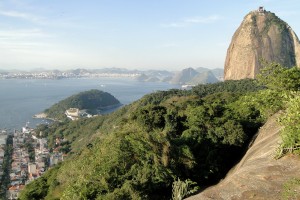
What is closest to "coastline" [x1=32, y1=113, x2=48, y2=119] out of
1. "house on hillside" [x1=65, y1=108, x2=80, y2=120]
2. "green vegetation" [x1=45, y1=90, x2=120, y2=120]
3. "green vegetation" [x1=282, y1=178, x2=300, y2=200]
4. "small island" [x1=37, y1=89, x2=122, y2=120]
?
"small island" [x1=37, y1=89, x2=122, y2=120]

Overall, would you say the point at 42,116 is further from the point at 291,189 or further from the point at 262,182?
the point at 291,189

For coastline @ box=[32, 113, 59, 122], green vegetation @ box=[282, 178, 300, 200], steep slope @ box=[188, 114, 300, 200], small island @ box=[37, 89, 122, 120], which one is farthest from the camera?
small island @ box=[37, 89, 122, 120]

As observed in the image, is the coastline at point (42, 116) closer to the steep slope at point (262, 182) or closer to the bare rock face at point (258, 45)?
the bare rock face at point (258, 45)

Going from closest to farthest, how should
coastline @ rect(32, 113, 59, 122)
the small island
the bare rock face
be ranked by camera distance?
1. the bare rock face
2. coastline @ rect(32, 113, 59, 122)
3. the small island

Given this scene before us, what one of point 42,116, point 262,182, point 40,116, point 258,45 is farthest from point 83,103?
point 262,182

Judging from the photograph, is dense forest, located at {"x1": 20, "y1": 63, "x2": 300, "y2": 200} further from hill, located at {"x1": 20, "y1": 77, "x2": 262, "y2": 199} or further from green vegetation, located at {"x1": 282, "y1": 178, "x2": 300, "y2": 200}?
green vegetation, located at {"x1": 282, "y1": 178, "x2": 300, "y2": 200}

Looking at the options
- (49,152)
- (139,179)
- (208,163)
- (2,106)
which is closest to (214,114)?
(208,163)
